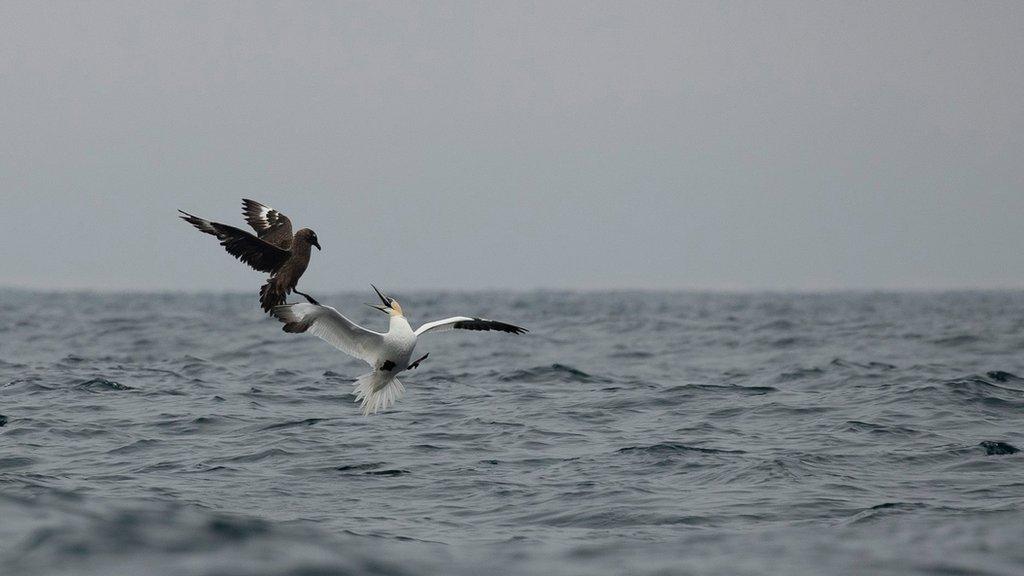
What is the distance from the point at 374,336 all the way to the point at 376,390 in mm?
1166

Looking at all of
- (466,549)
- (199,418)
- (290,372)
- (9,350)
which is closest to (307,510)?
(466,549)

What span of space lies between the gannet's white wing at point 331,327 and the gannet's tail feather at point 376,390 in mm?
363

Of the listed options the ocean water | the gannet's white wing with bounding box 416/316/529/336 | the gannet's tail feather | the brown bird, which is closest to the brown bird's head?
the brown bird

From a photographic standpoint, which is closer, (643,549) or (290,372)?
(643,549)

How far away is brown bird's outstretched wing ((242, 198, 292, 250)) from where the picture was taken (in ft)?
48.5

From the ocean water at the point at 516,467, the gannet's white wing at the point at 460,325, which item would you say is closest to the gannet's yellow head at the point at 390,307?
the gannet's white wing at the point at 460,325

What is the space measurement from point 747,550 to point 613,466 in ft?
16.0

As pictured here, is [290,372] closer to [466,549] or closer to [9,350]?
[9,350]

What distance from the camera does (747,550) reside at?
894 cm

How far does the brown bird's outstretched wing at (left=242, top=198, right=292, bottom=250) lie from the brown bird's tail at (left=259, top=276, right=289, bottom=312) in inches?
32.2

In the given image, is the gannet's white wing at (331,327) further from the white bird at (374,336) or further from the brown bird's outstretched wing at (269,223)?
the brown bird's outstretched wing at (269,223)

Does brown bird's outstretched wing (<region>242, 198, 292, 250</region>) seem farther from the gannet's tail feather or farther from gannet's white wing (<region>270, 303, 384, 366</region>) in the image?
the gannet's tail feather

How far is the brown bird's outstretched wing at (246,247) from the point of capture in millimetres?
13297

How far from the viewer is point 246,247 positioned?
13.6 meters
